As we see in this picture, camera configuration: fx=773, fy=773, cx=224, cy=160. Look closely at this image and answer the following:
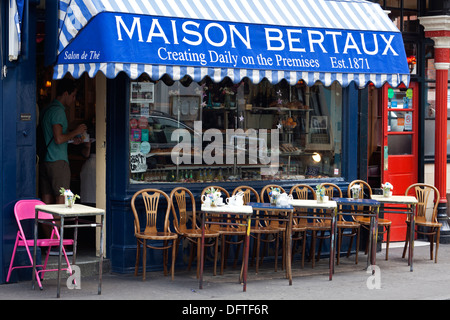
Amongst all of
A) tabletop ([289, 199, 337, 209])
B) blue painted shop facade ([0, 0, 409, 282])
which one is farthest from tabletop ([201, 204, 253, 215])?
blue painted shop facade ([0, 0, 409, 282])

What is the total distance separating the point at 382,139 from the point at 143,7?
16.3ft

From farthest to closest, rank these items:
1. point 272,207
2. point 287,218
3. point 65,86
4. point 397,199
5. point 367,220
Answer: point 367,220, point 65,86, point 397,199, point 287,218, point 272,207

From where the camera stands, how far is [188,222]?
9.74 m

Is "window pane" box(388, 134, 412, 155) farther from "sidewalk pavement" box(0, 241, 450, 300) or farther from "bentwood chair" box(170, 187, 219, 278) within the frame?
"bentwood chair" box(170, 187, 219, 278)

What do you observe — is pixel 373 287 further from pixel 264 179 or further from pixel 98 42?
pixel 98 42

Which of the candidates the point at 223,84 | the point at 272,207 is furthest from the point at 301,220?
the point at 223,84

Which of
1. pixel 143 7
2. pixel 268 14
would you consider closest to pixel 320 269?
pixel 268 14

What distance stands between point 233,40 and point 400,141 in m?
4.49

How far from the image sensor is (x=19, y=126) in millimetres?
8617

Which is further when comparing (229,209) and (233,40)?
(233,40)

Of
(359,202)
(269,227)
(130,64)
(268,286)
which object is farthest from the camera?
(269,227)

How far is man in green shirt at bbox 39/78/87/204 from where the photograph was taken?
9.73m

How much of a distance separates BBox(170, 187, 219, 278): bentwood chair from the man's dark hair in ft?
6.63

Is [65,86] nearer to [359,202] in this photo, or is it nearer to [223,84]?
[223,84]
